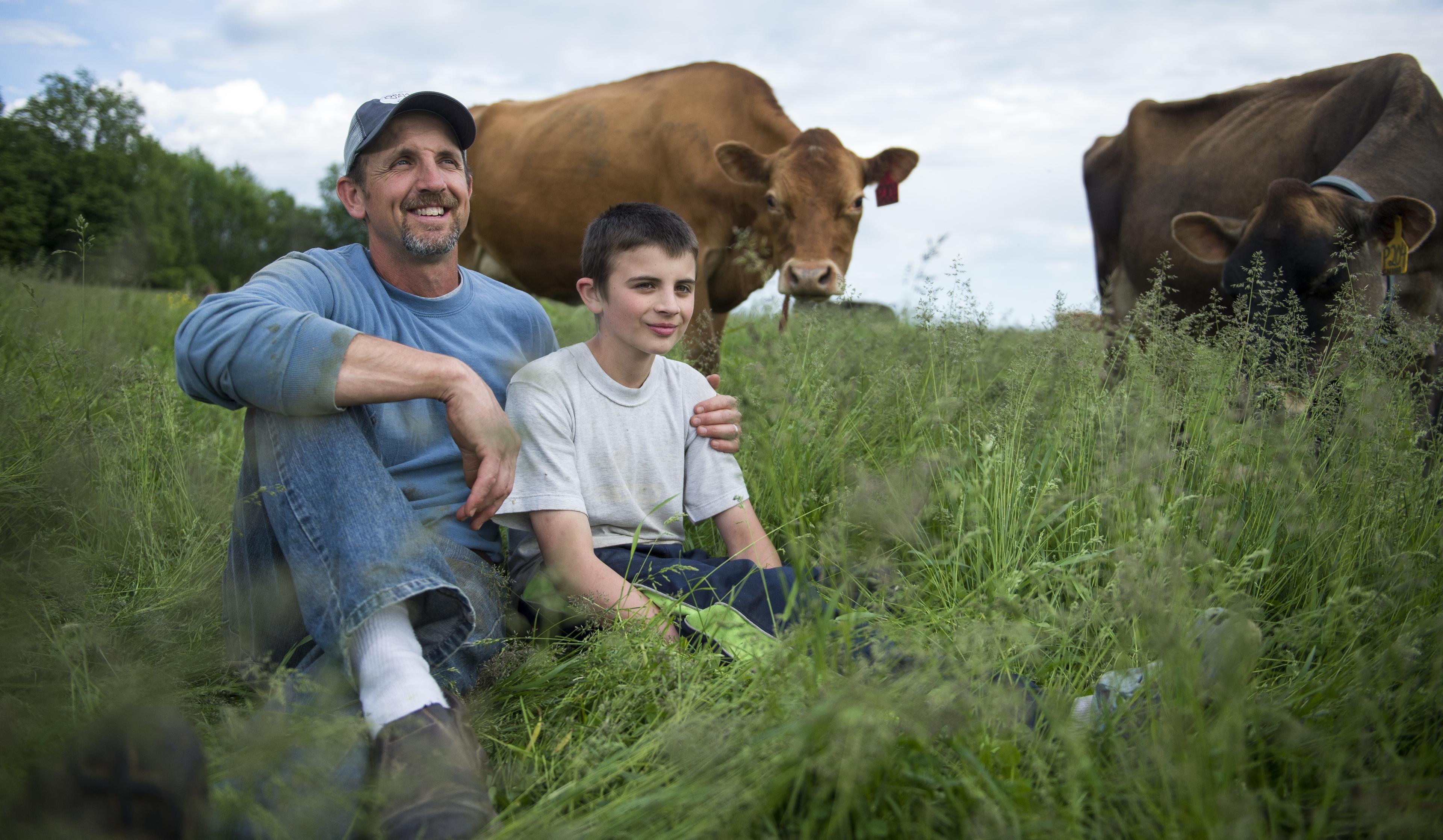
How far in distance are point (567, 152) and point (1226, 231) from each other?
474 centimetres

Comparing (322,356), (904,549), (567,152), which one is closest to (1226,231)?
(904,549)

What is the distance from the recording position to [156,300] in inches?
310

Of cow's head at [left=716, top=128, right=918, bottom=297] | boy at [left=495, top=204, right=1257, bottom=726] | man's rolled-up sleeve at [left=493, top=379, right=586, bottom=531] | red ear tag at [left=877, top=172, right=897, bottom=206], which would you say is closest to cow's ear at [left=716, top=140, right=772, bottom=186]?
cow's head at [left=716, top=128, right=918, bottom=297]

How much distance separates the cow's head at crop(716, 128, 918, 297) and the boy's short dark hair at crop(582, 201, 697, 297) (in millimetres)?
2870

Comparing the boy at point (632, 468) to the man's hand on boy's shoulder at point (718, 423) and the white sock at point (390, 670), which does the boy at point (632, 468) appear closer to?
the man's hand on boy's shoulder at point (718, 423)

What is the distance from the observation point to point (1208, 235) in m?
5.40

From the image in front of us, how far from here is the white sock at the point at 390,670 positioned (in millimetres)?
1520

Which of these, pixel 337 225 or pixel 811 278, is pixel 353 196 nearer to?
pixel 811 278

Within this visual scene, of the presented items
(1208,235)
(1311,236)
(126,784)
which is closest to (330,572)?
(126,784)

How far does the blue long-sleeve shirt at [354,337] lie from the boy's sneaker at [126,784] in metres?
0.82

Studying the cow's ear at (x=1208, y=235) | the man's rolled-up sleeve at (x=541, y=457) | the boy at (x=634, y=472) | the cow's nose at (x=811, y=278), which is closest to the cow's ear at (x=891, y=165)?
the cow's nose at (x=811, y=278)

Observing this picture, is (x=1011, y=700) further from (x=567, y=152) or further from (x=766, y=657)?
(x=567, y=152)

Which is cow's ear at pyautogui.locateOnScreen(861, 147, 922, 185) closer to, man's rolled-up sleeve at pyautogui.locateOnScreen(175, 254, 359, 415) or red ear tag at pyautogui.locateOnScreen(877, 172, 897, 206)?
red ear tag at pyautogui.locateOnScreen(877, 172, 897, 206)

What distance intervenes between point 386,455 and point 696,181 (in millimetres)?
4304
